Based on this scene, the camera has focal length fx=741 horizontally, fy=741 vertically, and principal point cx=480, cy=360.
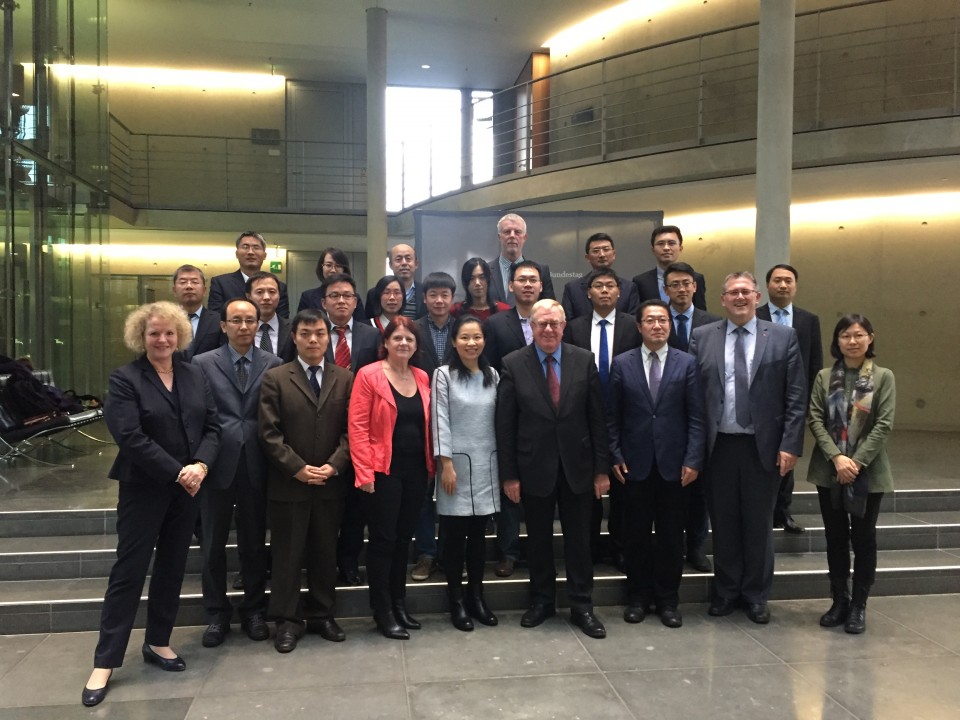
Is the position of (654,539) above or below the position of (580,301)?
below

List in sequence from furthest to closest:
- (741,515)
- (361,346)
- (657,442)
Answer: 1. (361,346)
2. (741,515)
3. (657,442)

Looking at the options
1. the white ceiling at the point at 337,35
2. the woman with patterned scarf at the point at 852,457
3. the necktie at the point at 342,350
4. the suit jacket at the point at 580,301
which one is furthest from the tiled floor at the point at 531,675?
the white ceiling at the point at 337,35

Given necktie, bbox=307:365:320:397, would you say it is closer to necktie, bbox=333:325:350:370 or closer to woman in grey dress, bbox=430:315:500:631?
necktie, bbox=333:325:350:370

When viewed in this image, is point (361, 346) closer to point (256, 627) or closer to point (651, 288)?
point (256, 627)

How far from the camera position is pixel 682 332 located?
13.8 feet

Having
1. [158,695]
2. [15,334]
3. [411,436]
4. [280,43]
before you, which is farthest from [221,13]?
[158,695]

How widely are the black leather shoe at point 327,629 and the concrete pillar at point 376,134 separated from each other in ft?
23.2

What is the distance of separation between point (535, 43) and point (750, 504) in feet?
33.4

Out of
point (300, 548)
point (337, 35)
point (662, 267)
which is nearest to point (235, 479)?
point (300, 548)

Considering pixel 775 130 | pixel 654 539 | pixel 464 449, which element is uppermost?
pixel 775 130

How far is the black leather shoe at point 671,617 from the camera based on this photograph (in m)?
3.79

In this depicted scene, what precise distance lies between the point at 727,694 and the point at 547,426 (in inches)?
54.9

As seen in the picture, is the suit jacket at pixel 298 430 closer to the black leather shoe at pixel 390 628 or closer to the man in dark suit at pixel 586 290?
the black leather shoe at pixel 390 628

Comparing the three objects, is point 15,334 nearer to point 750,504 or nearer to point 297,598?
point 297,598
